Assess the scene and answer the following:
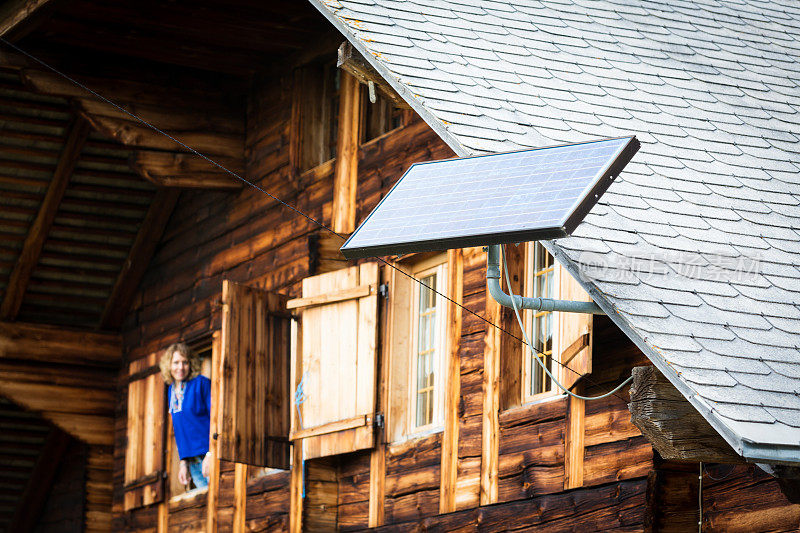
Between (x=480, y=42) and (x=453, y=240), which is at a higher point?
(x=480, y=42)

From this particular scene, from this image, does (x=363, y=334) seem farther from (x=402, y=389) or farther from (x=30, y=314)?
(x=30, y=314)

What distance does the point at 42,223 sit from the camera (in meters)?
13.6

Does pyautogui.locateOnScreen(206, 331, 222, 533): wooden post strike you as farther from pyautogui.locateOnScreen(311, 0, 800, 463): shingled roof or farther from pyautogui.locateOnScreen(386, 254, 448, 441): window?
pyautogui.locateOnScreen(311, 0, 800, 463): shingled roof

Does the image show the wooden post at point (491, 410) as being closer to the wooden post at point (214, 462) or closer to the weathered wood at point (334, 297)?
the weathered wood at point (334, 297)

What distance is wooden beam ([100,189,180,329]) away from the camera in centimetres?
1390

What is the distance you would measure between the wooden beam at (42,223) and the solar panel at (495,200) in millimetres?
6864

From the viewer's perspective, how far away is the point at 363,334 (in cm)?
1013

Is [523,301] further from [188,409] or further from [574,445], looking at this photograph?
[188,409]

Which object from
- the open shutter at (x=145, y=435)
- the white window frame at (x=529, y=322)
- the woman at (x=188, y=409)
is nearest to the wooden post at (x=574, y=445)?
the white window frame at (x=529, y=322)

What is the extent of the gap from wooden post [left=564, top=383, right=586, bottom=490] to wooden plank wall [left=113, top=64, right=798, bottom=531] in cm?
3

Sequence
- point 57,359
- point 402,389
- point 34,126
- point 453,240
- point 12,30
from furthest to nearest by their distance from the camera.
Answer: point 57,359, point 34,126, point 12,30, point 402,389, point 453,240

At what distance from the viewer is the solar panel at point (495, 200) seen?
593cm

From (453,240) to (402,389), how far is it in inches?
158

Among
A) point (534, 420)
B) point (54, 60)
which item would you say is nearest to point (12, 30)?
point (54, 60)
